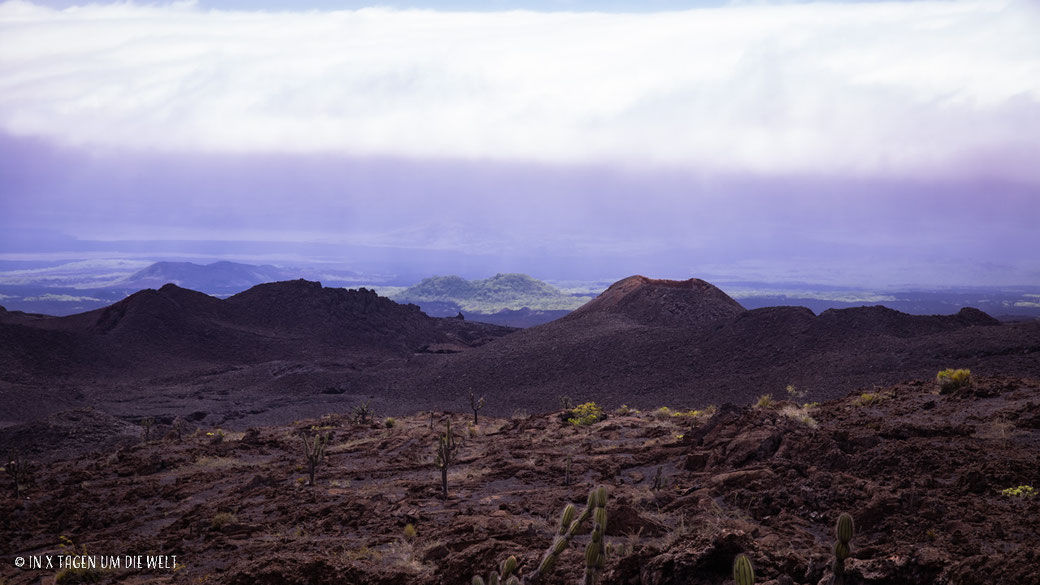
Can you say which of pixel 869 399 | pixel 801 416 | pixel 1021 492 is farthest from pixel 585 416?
pixel 1021 492

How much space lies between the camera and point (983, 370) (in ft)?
87.8

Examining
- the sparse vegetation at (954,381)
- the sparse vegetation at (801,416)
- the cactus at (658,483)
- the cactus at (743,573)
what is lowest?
the cactus at (658,483)

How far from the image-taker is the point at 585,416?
21.7m

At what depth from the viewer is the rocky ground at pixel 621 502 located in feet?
22.4

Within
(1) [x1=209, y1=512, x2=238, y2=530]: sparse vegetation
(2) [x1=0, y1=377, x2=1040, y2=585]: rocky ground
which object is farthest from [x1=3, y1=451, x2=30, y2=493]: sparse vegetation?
(1) [x1=209, y1=512, x2=238, y2=530]: sparse vegetation

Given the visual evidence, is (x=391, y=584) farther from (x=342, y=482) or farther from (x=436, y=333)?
(x=436, y=333)

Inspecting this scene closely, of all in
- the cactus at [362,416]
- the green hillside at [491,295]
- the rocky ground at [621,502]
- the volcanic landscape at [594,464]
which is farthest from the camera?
the green hillside at [491,295]

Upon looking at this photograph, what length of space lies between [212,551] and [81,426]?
2121 centimetres

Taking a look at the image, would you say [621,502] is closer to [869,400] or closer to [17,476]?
[869,400]

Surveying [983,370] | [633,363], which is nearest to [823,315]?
[633,363]

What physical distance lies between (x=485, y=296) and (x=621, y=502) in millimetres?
145633

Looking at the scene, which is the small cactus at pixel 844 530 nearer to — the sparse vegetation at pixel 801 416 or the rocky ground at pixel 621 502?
the rocky ground at pixel 621 502

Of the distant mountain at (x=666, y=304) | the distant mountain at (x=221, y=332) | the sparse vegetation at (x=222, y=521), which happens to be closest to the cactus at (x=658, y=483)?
the sparse vegetation at (x=222, y=521)

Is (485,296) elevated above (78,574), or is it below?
above
